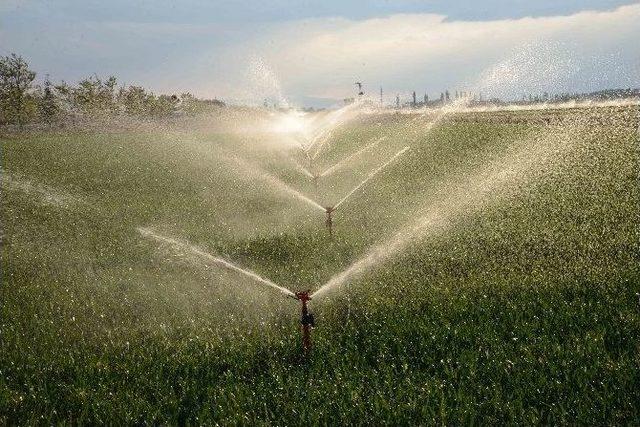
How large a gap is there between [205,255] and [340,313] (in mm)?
3968

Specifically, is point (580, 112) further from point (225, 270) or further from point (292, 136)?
point (225, 270)

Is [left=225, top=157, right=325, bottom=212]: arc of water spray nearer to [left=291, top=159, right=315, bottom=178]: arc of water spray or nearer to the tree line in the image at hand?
[left=291, top=159, right=315, bottom=178]: arc of water spray

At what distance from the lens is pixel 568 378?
14.3ft

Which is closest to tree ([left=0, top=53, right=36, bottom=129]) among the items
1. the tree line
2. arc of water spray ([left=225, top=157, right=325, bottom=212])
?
the tree line

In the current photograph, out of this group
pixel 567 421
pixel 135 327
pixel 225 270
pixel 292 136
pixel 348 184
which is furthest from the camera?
pixel 292 136

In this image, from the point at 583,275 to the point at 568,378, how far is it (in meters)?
2.69

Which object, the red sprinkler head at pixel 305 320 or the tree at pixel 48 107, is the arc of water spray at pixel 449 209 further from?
the tree at pixel 48 107

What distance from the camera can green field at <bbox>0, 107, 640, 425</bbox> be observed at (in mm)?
4324

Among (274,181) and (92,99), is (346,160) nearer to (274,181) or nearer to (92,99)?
(274,181)

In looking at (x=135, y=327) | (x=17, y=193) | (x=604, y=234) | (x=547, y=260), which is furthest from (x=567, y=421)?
(x=17, y=193)

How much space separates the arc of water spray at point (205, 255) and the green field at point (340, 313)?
6.5 inches

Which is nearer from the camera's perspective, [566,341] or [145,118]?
[566,341]

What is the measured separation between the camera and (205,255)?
9.45m

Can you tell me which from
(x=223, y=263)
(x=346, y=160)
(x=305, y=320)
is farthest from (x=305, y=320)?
(x=346, y=160)
